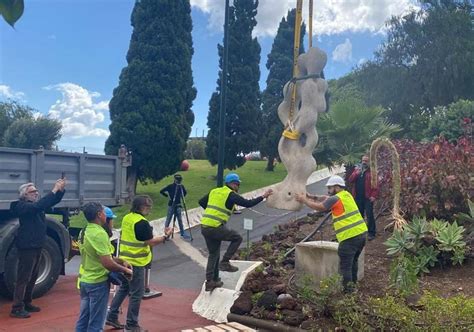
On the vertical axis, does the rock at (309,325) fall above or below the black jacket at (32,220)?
below

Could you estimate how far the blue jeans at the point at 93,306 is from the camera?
4.83 meters

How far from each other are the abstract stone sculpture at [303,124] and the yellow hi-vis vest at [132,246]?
3461 mm

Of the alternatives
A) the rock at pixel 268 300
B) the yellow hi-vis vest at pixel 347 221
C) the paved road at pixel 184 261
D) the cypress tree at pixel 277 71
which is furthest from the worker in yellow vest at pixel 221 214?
the cypress tree at pixel 277 71

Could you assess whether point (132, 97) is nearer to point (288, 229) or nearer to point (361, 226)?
point (288, 229)

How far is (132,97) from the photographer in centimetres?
1800

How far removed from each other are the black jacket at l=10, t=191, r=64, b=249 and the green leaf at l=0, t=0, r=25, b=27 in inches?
224

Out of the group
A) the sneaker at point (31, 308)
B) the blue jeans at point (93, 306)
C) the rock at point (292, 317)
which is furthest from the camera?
the sneaker at point (31, 308)

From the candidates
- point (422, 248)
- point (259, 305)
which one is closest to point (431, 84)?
point (422, 248)

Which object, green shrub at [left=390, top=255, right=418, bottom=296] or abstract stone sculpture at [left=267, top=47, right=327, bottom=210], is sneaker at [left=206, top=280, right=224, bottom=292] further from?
green shrub at [left=390, top=255, right=418, bottom=296]

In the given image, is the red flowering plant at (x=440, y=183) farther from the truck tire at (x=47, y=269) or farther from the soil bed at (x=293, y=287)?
the truck tire at (x=47, y=269)

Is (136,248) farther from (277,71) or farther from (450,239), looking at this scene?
(277,71)

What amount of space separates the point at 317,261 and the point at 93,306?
10.7ft

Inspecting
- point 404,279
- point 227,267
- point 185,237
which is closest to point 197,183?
point 185,237

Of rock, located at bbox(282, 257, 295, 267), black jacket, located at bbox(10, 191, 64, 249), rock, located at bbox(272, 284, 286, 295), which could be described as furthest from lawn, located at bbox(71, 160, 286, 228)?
rock, located at bbox(272, 284, 286, 295)
